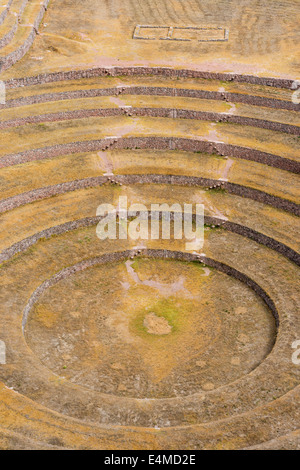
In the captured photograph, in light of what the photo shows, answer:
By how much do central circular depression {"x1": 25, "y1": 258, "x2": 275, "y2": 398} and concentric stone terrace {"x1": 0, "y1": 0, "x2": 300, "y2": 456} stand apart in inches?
3.3

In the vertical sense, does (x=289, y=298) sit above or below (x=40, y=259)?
below

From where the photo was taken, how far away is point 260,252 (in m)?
33.3

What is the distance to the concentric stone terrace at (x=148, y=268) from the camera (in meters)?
22.9

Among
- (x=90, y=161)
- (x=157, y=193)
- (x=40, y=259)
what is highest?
(x=90, y=161)

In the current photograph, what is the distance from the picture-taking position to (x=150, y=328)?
29406 millimetres

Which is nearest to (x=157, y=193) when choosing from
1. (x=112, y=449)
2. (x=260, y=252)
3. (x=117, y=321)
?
(x=260, y=252)

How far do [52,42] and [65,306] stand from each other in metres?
30.7
